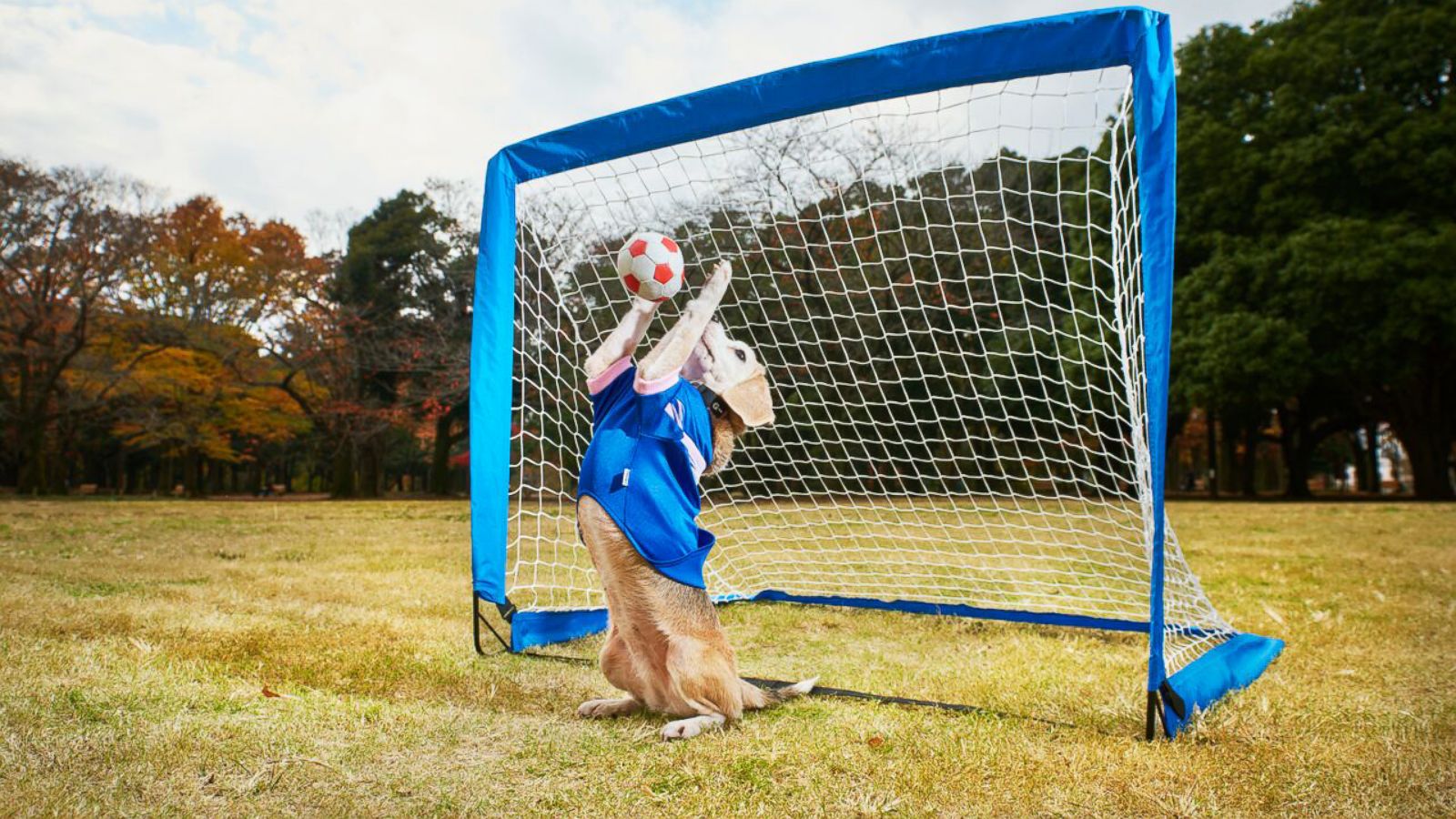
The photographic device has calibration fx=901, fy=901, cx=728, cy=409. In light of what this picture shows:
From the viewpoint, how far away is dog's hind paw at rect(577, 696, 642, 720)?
10.5 ft

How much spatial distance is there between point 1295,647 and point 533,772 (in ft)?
12.4

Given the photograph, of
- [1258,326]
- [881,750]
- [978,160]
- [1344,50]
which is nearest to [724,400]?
[881,750]

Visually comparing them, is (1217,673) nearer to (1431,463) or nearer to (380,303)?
(1431,463)

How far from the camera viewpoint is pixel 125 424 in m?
23.7

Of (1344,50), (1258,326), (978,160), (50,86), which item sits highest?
(1344,50)

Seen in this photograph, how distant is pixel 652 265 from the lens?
317cm

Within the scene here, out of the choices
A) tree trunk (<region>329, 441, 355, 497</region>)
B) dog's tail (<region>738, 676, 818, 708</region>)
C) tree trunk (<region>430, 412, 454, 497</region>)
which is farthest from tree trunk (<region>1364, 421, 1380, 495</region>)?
dog's tail (<region>738, 676, 818, 708</region>)

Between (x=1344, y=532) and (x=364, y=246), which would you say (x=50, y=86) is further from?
(x=1344, y=532)

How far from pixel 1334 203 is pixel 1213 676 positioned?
1994 centimetres

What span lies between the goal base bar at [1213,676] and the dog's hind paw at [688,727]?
1444 mm

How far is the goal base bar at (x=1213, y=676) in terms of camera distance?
9.88 feet

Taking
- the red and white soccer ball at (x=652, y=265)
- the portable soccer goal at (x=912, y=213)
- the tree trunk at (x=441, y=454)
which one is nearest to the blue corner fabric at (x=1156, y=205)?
the portable soccer goal at (x=912, y=213)

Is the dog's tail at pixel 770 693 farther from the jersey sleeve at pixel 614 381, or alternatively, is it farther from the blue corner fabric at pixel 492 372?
the blue corner fabric at pixel 492 372

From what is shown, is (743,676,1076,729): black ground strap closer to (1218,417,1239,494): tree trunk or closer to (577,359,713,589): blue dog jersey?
(577,359,713,589): blue dog jersey
